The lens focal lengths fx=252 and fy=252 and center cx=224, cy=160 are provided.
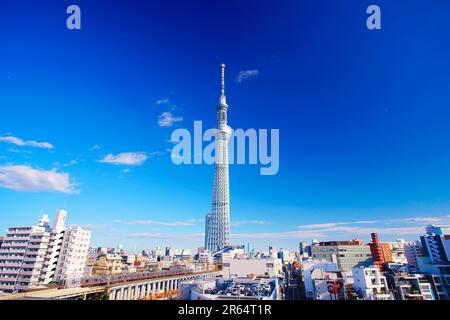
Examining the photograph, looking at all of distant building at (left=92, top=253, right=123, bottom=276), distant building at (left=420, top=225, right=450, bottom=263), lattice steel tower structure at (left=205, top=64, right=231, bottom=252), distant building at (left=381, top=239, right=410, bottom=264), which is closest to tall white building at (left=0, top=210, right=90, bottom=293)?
distant building at (left=92, top=253, right=123, bottom=276)

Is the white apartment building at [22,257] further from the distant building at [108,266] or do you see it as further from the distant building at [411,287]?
the distant building at [411,287]

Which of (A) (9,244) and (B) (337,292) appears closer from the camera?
(B) (337,292)

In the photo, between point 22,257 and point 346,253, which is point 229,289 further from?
point 346,253

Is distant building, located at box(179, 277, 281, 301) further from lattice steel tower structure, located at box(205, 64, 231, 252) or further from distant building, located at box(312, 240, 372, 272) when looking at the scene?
lattice steel tower structure, located at box(205, 64, 231, 252)

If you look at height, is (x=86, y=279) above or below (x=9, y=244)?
below

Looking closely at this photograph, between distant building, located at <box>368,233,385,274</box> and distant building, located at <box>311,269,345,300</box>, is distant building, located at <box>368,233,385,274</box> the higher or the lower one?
the higher one

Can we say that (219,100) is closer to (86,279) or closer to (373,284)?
(86,279)

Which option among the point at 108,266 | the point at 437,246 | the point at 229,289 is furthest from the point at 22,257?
the point at 437,246

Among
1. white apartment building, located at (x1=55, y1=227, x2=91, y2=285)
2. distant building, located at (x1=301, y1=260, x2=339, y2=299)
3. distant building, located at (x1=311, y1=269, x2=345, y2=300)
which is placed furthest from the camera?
white apartment building, located at (x1=55, y1=227, x2=91, y2=285)
